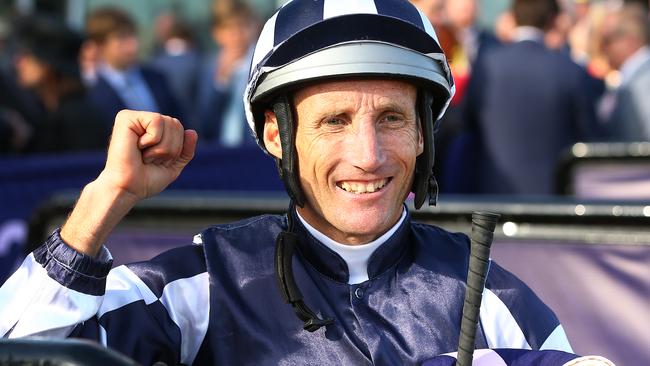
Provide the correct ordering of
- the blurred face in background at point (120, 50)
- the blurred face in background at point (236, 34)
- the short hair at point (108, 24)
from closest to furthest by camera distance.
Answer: the blurred face in background at point (120, 50) → the short hair at point (108, 24) → the blurred face in background at point (236, 34)

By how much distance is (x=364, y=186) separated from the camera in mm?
2854

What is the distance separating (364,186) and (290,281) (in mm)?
277

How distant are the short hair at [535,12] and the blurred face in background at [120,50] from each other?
9.87 ft

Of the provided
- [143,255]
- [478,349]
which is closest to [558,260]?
[143,255]

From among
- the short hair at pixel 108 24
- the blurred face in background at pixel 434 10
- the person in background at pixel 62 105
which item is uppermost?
the blurred face in background at pixel 434 10

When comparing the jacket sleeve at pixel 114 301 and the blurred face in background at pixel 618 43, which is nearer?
the jacket sleeve at pixel 114 301

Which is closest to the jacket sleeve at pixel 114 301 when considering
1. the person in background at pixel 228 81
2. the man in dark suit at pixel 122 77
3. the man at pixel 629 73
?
the man at pixel 629 73

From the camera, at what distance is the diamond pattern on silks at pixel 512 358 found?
261 cm

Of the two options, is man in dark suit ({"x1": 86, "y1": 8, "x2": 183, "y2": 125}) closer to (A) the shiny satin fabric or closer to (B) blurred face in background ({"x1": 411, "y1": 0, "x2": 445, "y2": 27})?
(B) blurred face in background ({"x1": 411, "y1": 0, "x2": 445, "y2": 27})

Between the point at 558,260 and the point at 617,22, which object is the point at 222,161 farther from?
the point at 558,260

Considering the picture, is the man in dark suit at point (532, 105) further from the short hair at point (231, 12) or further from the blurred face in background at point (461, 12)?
the short hair at point (231, 12)

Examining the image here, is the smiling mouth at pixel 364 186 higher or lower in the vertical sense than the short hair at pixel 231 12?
lower

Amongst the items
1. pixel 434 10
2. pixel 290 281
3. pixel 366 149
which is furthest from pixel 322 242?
pixel 434 10

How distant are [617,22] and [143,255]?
5.49m
